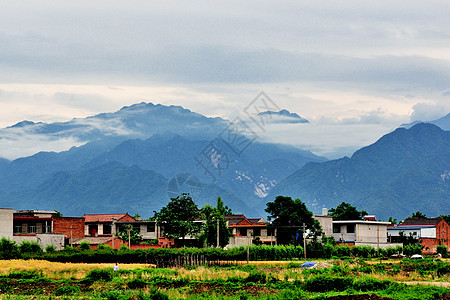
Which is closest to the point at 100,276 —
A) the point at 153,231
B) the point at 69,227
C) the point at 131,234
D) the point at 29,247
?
the point at 29,247

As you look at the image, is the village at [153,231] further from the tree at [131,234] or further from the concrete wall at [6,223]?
the tree at [131,234]

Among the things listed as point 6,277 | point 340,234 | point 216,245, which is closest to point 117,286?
point 6,277

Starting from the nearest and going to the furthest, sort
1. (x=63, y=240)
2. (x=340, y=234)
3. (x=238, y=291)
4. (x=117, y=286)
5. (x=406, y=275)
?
(x=238, y=291), (x=117, y=286), (x=406, y=275), (x=63, y=240), (x=340, y=234)

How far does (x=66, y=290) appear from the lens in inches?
1494

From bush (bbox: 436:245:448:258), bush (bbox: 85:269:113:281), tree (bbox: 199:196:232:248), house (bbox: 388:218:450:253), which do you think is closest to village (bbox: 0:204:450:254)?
house (bbox: 388:218:450:253)

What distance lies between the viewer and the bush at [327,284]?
38.1 m

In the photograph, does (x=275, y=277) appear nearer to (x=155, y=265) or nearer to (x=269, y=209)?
(x=155, y=265)

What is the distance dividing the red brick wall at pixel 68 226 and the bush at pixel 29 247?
16.8 metres

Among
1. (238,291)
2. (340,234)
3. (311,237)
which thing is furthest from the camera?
(340,234)

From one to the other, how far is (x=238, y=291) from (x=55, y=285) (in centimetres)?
1261

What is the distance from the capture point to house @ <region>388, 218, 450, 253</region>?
107 m

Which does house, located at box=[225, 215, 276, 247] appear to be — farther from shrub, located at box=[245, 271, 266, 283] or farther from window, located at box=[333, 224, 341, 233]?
shrub, located at box=[245, 271, 266, 283]

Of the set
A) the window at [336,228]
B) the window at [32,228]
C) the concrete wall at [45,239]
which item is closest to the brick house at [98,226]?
the window at [32,228]

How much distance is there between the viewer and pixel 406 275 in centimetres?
4909
